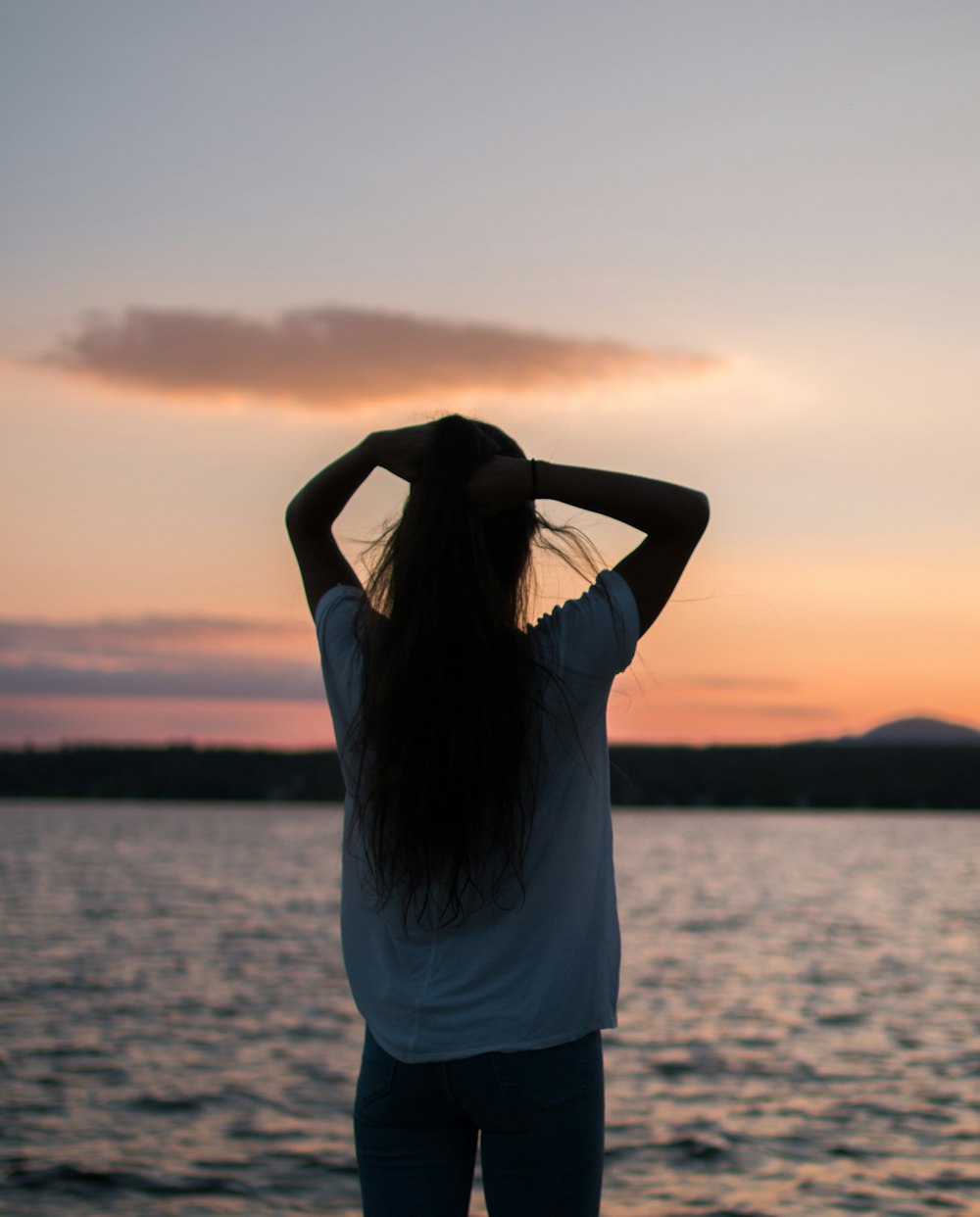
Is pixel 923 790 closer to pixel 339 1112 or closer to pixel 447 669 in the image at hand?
pixel 339 1112

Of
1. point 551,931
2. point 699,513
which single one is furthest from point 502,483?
point 551,931

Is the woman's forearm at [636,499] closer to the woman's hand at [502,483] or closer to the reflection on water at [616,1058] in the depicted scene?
the woman's hand at [502,483]

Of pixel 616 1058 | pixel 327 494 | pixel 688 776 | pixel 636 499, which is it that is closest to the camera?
pixel 636 499

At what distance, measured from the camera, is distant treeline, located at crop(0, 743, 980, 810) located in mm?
84312

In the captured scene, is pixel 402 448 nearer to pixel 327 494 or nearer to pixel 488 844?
pixel 327 494

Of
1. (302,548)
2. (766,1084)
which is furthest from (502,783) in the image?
(766,1084)

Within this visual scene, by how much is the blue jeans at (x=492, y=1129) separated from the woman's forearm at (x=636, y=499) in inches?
32.5

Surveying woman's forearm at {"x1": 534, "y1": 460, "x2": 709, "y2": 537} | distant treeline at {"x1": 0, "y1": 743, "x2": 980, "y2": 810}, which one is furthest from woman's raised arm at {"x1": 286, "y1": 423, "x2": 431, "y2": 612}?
distant treeline at {"x1": 0, "y1": 743, "x2": 980, "y2": 810}

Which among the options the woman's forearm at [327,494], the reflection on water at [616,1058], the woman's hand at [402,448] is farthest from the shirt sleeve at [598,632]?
the reflection on water at [616,1058]

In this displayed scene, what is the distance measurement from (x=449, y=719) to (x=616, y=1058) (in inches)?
386

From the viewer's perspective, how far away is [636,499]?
84.1 inches

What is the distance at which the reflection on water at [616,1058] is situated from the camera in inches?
296

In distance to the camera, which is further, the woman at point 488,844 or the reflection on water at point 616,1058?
the reflection on water at point 616,1058

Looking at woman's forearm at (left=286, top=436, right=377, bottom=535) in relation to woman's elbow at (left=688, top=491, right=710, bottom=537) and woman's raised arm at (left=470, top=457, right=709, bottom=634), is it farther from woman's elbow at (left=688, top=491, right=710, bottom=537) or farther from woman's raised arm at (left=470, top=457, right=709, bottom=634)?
woman's elbow at (left=688, top=491, right=710, bottom=537)
